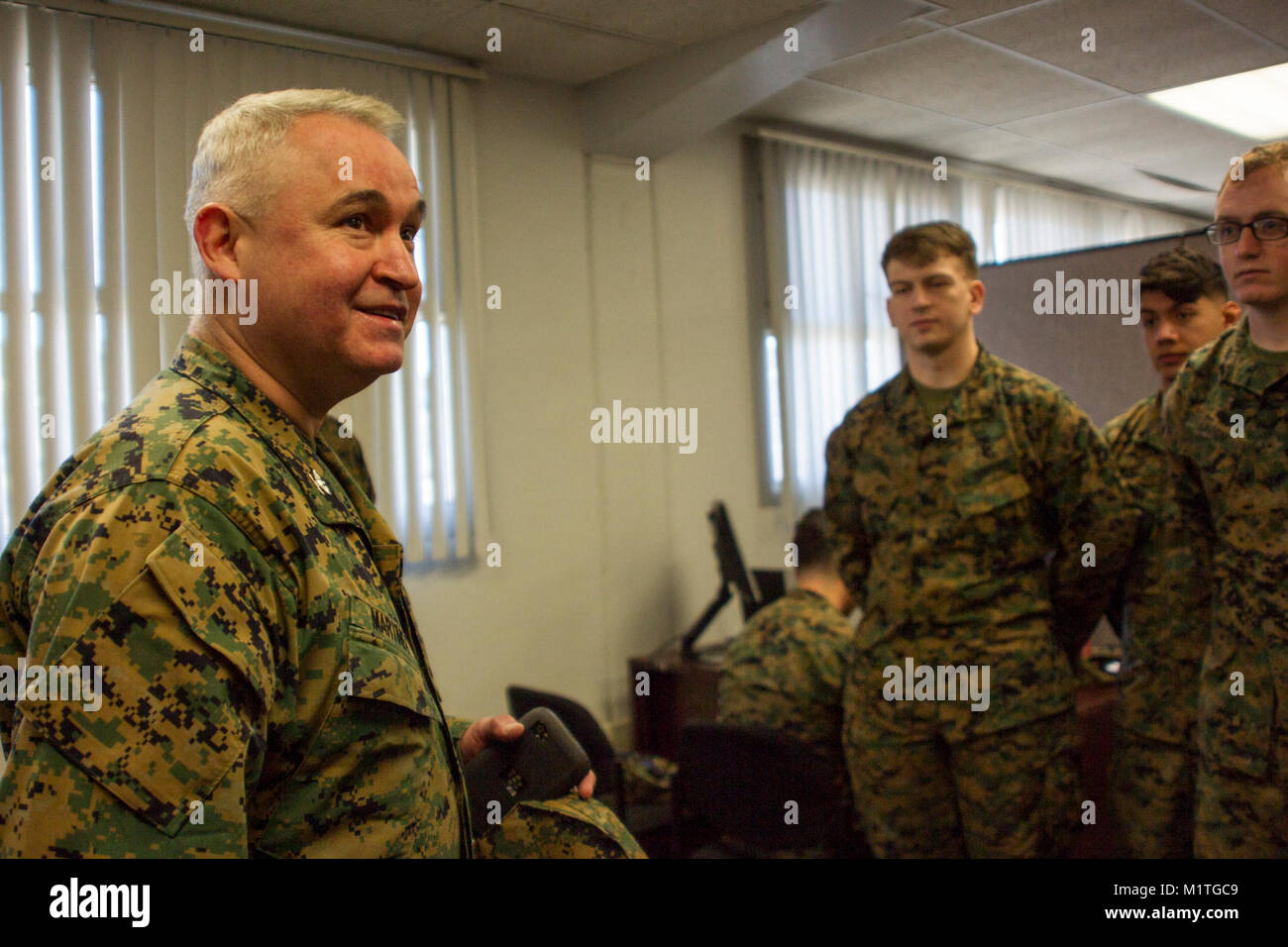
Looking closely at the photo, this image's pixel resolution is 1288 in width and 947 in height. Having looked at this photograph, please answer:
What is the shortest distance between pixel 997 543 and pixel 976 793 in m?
0.51

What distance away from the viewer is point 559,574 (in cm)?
402

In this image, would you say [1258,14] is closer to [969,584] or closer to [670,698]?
[969,584]

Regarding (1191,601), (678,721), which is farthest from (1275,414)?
(678,721)

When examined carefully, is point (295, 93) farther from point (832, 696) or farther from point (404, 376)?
point (404, 376)

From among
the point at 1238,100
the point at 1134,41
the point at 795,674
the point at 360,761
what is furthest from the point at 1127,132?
the point at 360,761

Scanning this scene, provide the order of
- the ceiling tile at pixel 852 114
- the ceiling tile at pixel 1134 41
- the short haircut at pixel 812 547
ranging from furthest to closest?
the ceiling tile at pixel 852 114 < the ceiling tile at pixel 1134 41 < the short haircut at pixel 812 547

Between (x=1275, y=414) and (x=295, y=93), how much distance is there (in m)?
1.65

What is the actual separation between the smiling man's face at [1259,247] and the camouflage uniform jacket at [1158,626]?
0.42m

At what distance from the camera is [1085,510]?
6.71 ft

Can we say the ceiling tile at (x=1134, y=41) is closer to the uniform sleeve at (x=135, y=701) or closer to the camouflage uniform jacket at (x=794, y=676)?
the camouflage uniform jacket at (x=794, y=676)

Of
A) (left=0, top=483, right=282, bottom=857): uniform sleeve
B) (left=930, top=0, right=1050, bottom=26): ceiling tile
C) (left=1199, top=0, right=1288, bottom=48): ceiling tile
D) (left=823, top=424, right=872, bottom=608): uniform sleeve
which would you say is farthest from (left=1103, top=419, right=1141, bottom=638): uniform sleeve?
(left=1199, top=0, right=1288, bottom=48): ceiling tile

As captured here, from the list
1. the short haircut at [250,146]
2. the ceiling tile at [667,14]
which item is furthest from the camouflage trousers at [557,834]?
the ceiling tile at [667,14]

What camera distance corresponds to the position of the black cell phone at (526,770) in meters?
1.12

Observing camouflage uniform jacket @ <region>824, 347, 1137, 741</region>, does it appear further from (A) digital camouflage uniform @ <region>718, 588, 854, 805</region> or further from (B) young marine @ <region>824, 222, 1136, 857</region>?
(A) digital camouflage uniform @ <region>718, 588, 854, 805</region>
